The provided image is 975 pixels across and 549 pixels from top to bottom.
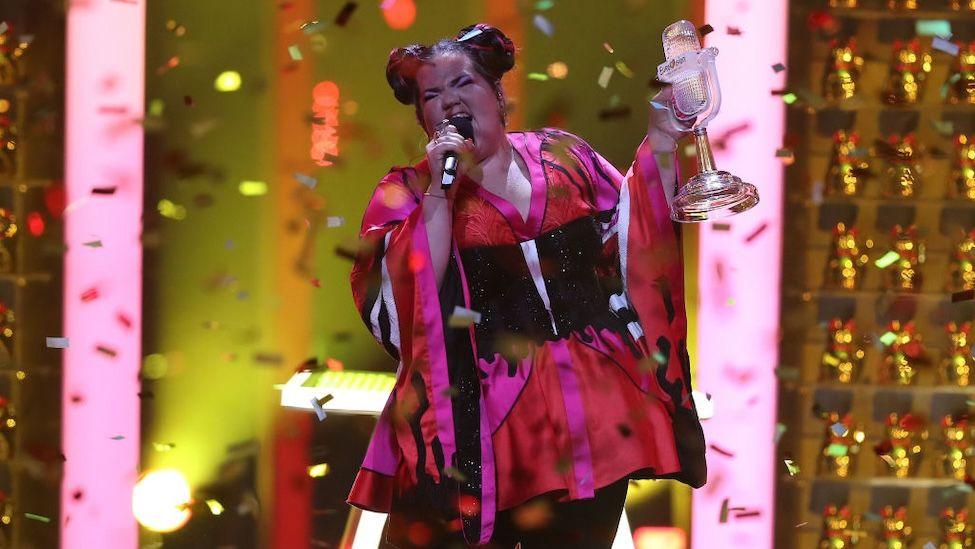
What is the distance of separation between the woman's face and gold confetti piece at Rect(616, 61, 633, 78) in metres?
1.53

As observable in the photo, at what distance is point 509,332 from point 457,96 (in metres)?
0.34

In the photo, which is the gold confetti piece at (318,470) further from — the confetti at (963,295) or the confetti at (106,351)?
the confetti at (963,295)

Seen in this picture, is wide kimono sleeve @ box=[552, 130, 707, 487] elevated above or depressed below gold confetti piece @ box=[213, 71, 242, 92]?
below

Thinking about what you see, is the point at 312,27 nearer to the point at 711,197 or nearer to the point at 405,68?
the point at 405,68

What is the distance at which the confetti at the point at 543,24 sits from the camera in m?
2.92

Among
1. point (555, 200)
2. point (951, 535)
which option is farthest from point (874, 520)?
point (555, 200)

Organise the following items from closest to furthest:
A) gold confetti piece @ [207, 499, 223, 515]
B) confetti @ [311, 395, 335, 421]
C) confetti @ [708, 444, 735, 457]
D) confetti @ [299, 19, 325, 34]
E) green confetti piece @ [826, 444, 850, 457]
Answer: confetti @ [311, 395, 335, 421]
confetti @ [708, 444, 735, 457]
green confetti piece @ [826, 444, 850, 457]
confetti @ [299, 19, 325, 34]
gold confetti piece @ [207, 499, 223, 515]

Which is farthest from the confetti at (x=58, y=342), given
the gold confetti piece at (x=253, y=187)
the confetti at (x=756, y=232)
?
the confetti at (x=756, y=232)

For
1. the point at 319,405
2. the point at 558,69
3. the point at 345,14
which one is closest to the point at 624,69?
the point at 558,69

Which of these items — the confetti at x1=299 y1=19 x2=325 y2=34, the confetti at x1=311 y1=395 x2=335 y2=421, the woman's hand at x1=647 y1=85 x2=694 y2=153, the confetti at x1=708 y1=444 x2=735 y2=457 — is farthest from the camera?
the confetti at x1=299 y1=19 x2=325 y2=34

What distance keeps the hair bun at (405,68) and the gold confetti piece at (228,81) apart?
1.65 m

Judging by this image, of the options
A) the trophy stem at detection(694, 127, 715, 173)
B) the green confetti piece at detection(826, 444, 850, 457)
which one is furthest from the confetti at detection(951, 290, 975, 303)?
the trophy stem at detection(694, 127, 715, 173)

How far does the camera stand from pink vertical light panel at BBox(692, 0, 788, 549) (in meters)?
2.60

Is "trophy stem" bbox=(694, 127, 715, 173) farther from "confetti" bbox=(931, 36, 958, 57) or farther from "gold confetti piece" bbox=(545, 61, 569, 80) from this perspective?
"confetti" bbox=(931, 36, 958, 57)
